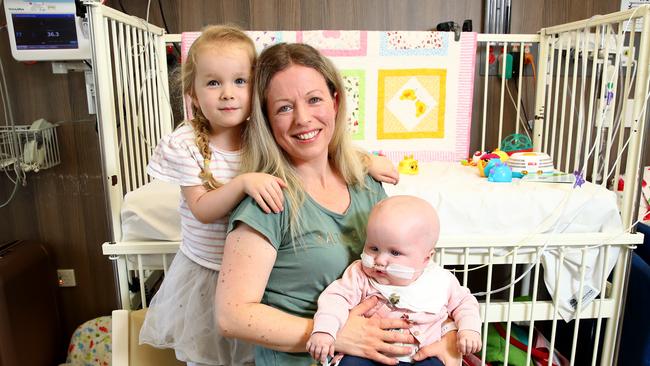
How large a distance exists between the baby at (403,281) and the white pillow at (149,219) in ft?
2.33

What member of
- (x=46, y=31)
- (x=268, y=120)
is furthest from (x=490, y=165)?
(x=46, y=31)

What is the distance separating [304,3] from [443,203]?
46.9 inches

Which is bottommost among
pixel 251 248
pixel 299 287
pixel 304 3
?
pixel 299 287

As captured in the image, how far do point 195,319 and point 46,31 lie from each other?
4.87 ft

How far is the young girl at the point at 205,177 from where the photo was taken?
1.08 metres

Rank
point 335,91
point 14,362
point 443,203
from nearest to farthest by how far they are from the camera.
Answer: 1. point 335,91
2. point 443,203
3. point 14,362

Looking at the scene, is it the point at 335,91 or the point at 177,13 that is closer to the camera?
the point at 335,91

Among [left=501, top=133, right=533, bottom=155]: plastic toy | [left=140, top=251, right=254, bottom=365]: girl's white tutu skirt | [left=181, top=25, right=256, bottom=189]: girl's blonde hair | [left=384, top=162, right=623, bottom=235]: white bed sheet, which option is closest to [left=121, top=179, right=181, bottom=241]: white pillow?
[left=140, top=251, right=254, bottom=365]: girl's white tutu skirt

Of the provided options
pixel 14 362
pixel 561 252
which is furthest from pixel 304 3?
pixel 14 362

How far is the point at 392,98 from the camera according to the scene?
212 cm

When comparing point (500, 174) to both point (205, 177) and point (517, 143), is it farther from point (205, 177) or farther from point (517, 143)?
point (205, 177)

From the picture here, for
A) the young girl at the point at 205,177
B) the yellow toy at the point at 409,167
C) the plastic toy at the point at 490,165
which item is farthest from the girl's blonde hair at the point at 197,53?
the plastic toy at the point at 490,165

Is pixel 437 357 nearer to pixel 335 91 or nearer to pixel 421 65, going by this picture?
pixel 335 91

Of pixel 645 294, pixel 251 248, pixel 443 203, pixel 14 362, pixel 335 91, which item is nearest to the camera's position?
pixel 251 248
